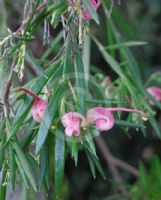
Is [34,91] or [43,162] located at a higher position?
[34,91]

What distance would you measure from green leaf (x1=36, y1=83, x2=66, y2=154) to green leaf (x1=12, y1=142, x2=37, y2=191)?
2.2 inches

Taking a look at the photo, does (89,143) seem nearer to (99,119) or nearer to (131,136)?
(99,119)

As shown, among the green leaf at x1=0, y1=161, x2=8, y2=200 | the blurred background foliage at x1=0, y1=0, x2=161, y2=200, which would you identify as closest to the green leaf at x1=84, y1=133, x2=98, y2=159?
the green leaf at x1=0, y1=161, x2=8, y2=200

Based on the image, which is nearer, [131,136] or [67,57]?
[67,57]

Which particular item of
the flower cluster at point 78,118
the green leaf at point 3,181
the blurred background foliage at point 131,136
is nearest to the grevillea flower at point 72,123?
the flower cluster at point 78,118

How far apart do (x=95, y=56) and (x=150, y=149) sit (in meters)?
0.41

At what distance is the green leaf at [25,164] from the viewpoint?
0.80 metres

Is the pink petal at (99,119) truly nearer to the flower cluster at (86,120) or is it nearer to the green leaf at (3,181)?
the flower cluster at (86,120)

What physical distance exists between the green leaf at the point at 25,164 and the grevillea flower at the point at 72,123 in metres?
0.08

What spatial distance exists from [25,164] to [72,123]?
0.10 meters

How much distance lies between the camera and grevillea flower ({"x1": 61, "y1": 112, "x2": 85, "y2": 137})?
76 centimetres

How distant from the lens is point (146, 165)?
2.21 metres

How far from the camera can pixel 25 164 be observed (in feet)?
2.64

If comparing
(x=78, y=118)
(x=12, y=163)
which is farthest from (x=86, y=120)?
(x=12, y=163)
